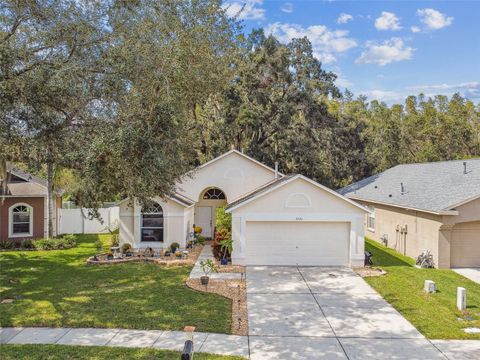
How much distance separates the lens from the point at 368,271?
15945 millimetres

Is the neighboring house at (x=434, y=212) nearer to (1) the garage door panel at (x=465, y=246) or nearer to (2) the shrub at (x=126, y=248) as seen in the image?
(1) the garage door panel at (x=465, y=246)

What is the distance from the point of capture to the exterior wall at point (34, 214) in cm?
2155

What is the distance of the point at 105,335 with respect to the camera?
30.3 feet

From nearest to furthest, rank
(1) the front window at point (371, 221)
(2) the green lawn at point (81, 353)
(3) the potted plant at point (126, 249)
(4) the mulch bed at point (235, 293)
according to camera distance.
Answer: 1. (2) the green lawn at point (81, 353)
2. (4) the mulch bed at point (235, 293)
3. (3) the potted plant at point (126, 249)
4. (1) the front window at point (371, 221)

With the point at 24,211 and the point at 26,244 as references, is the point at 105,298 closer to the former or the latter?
the point at 26,244

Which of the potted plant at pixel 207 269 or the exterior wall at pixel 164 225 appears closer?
the potted plant at pixel 207 269

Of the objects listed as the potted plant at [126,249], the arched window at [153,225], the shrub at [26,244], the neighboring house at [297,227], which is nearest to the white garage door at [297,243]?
the neighboring house at [297,227]

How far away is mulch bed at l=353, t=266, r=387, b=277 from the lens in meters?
15.5

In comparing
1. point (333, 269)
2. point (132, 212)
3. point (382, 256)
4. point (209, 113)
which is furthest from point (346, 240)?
point (209, 113)

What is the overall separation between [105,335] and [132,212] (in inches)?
413

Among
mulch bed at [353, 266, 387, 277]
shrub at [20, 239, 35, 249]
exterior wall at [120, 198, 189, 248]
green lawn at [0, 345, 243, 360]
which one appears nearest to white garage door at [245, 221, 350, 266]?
mulch bed at [353, 266, 387, 277]

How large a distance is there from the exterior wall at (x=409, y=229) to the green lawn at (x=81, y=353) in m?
12.3

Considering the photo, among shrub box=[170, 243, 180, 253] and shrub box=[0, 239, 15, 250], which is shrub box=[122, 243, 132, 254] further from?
shrub box=[0, 239, 15, 250]

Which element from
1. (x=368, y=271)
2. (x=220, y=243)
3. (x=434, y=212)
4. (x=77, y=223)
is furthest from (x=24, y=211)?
(x=434, y=212)
